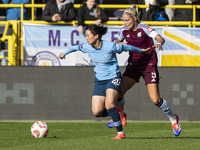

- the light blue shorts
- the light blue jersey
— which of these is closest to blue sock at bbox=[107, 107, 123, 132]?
the light blue shorts

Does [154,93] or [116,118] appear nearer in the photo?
[116,118]

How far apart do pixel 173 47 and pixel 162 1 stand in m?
1.40

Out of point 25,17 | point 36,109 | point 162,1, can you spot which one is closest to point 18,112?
point 36,109

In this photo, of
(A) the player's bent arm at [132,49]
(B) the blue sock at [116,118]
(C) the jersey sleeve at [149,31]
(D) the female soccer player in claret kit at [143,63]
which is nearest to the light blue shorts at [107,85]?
(B) the blue sock at [116,118]

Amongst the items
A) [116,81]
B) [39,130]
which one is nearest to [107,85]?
[116,81]

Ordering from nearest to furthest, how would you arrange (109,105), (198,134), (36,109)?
(109,105) → (198,134) → (36,109)

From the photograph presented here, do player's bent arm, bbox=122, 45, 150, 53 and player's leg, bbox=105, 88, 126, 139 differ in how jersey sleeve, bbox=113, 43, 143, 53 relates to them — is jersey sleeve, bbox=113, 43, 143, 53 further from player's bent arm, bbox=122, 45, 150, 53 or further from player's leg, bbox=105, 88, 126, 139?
player's leg, bbox=105, 88, 126, 139

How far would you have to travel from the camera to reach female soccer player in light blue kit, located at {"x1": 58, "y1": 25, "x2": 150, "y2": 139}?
8.36 meters

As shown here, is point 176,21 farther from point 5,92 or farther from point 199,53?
point 5,92

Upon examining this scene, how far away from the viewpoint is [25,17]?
14297mm

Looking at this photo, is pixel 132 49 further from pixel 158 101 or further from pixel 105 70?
pixel 158 101

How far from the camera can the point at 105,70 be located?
853cm

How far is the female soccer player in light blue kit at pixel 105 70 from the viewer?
27.4ft

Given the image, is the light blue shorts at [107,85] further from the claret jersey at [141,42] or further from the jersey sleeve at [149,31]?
the jersey sleeve at [149,31]
